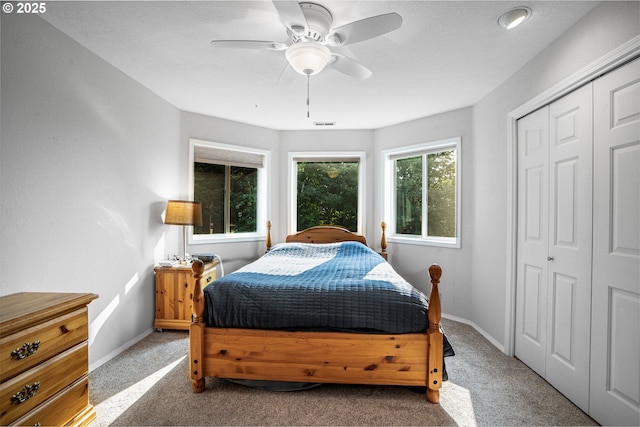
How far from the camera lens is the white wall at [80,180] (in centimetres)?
189

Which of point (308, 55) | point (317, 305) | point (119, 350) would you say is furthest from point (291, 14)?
point (119, 350)

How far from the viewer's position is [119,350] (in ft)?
9.10

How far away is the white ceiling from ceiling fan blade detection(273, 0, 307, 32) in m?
0.22

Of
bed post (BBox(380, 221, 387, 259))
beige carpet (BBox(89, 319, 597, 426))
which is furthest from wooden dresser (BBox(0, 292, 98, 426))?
bed post (BBox(380, 221, 387, 259))

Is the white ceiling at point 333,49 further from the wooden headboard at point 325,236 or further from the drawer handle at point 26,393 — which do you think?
the drawer handle at point 26,393

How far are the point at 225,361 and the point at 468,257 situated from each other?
277 cm

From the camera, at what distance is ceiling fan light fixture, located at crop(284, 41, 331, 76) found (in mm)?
1870

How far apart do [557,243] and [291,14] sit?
2249mm

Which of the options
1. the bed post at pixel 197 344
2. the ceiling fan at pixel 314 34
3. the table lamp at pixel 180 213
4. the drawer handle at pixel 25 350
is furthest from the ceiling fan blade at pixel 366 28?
the table lamp at pixel 180 213

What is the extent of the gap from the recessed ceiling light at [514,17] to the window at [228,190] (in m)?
3.21

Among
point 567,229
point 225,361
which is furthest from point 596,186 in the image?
point 225,361

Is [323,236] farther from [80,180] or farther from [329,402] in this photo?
[80,180]

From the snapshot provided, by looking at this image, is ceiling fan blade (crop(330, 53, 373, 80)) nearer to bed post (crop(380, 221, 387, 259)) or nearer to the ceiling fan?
the ceiling fan

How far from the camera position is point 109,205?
8.76ft
